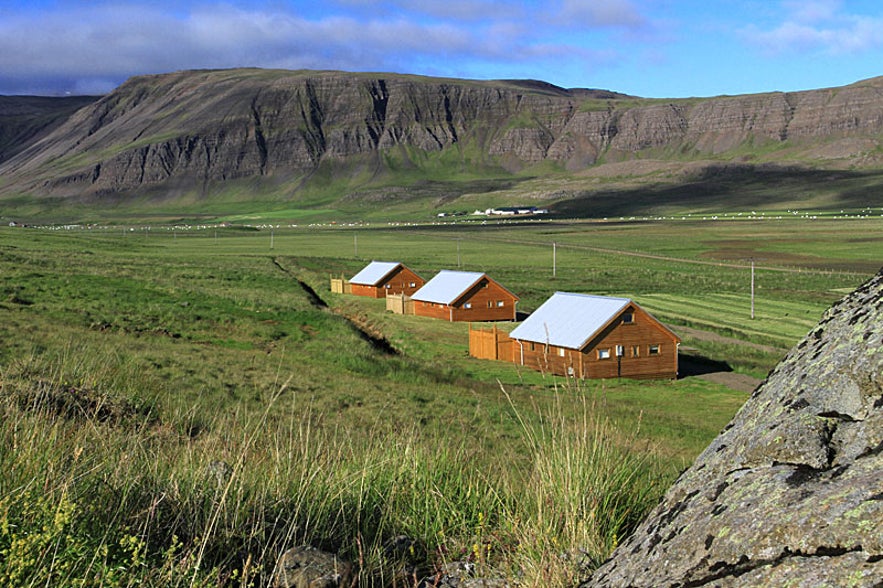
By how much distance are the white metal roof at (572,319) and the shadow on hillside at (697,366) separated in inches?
200

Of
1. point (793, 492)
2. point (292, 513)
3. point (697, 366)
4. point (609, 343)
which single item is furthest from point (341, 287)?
point (793, 492)

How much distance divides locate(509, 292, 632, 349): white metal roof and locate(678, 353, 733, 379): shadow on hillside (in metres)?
5.08

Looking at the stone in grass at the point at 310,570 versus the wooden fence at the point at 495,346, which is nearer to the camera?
the stone in grass at the point at 310,570

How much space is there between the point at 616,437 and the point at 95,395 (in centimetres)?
806

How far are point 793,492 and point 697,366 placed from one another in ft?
140

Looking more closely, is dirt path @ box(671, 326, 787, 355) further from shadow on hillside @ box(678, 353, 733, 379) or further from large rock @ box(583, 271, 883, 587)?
large rock @ box(583, 271, 883, 587)

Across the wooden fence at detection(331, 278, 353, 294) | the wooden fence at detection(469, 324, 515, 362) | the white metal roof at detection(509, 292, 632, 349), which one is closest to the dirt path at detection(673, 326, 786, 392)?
the white metal roof at detection(509, 292, 632, 349)

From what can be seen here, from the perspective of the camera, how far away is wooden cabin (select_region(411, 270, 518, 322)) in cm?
5891

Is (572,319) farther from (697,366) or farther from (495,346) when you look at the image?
(697,366)

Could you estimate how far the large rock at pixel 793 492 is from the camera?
9.25 feet

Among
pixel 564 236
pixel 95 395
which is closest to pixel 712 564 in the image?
pixel 95 395

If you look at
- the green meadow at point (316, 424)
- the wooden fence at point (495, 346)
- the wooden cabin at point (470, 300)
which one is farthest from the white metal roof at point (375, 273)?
the wooden fence at point (495, 346)

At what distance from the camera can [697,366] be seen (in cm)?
4369

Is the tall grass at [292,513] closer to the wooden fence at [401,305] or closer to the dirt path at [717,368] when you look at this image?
the dirt path at [717,368]
